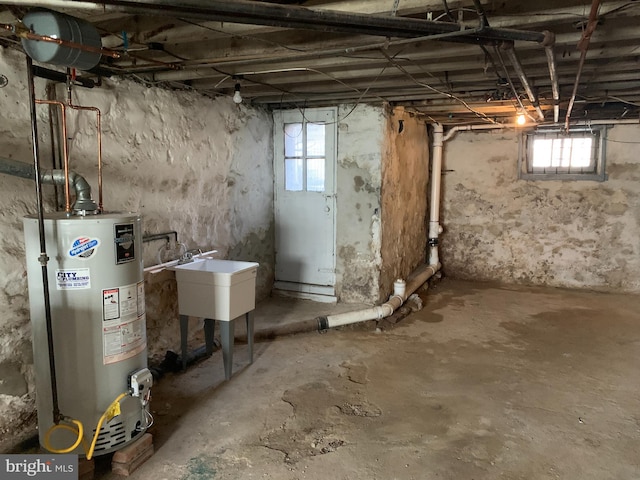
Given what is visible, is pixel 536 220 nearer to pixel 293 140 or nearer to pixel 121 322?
pixel 293 140

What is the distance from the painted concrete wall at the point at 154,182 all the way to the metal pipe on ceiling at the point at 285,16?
45.0 inches

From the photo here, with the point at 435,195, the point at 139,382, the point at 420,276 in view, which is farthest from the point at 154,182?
the point at 435,195

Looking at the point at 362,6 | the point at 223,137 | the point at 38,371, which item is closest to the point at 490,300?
the point at 223,137

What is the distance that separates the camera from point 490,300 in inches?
203

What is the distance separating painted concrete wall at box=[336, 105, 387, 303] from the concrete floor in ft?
1.69

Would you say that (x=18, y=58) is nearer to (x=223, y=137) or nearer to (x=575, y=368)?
(x=223, y=137)

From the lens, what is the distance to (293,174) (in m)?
4.70

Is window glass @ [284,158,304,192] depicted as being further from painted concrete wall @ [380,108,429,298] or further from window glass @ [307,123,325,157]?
painted concrete wall @ [380,108,429,298]

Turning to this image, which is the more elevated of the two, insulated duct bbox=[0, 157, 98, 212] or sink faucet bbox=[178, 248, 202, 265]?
insulated duct bbox=[0, 157, 98, 212]

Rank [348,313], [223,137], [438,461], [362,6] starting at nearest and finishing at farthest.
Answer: [362,6] → [438,461] → [223,137] → [348,313]

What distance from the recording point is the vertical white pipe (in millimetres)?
5895

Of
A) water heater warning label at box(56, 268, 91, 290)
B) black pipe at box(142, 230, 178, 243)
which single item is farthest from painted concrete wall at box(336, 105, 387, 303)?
water heater warning label at box(56, 268, 91, 290)

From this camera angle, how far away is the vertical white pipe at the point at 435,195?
5895mm

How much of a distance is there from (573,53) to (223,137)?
103 inches
